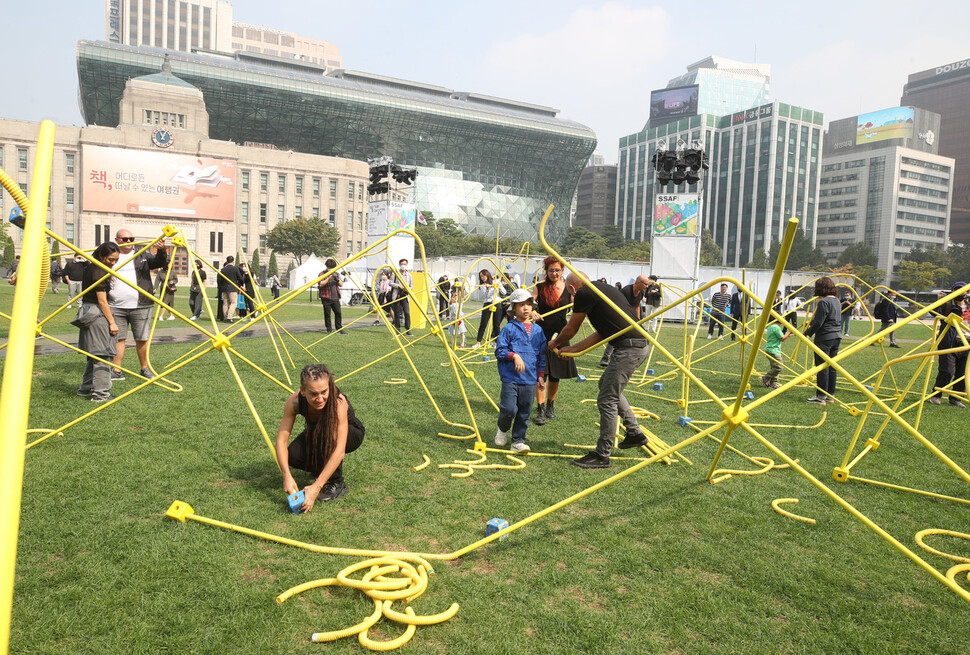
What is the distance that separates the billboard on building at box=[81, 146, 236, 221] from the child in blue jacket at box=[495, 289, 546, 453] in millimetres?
75630

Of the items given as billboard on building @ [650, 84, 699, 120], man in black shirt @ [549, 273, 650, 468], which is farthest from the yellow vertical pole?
billboard on building @ [650, 84, 699, 120]

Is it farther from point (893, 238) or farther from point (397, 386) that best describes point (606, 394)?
point (893, 238)

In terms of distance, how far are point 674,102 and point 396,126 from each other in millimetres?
80957

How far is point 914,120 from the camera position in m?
131

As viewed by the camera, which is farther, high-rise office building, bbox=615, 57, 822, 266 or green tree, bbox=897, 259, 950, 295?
high-rise office building, bbox=615, 57, 822, 266

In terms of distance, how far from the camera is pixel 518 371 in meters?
6.01

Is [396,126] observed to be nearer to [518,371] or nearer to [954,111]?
[518,371]

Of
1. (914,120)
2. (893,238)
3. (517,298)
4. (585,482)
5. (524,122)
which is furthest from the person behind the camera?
(914,120)

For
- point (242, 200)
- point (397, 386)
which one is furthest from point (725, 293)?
point (242, 200)

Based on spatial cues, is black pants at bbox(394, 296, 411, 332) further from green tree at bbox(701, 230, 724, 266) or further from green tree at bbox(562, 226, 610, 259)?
green tree at bbox(701, 230, 724, 266)

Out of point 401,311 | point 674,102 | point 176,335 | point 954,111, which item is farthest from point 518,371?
point 954,111

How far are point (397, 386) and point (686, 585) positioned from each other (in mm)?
6387

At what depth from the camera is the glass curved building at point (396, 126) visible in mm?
83938

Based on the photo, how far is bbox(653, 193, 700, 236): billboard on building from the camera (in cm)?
2780
